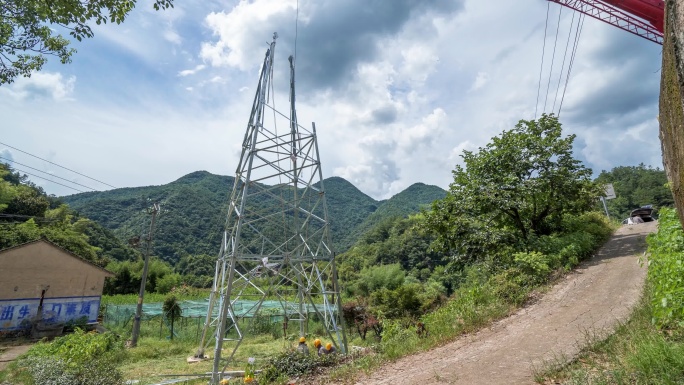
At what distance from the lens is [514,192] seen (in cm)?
1217

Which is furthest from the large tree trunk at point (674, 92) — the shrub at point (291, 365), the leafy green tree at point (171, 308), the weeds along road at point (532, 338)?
the leafy green tree at point (171, 308)

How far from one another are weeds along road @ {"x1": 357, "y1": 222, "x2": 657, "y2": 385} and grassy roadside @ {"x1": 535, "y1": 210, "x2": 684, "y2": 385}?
26cm

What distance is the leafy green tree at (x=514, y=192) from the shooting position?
12.1 metres

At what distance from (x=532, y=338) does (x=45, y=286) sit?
Result: 26.8 meters

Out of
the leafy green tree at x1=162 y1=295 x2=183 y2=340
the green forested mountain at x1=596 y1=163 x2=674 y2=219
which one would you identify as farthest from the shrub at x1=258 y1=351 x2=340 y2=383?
the green forested mountain at x1=596 y1=163 x2=674 y2=219

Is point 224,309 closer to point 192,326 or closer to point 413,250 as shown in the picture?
point 192,326

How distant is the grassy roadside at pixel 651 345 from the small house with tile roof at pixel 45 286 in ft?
88.6

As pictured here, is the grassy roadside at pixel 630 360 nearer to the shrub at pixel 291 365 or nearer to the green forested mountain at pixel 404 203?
the shrub at pixel 291 365

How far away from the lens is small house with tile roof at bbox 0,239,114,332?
20656mm

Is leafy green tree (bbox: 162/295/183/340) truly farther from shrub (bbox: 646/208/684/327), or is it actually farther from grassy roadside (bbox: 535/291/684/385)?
shrub (bbox: 646/208/684/327)

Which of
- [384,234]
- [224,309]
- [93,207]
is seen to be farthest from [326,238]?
[93,207]

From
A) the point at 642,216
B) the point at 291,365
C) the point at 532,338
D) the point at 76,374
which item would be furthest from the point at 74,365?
the point at 642,216

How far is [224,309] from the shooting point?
986 centimetres

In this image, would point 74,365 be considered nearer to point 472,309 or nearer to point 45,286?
point 472,309
